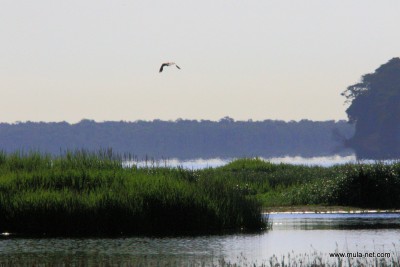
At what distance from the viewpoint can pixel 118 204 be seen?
33906 mm

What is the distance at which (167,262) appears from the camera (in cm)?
2598

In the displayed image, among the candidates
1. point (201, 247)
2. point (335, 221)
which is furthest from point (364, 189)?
point (201, 247)

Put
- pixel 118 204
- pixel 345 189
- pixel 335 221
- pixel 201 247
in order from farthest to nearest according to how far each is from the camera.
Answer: pixel 345 189 < pixel 335 221 < pixel 118 204 < pixel 201 247

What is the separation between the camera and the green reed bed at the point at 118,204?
3378 centimetres

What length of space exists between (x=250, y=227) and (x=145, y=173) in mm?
5018

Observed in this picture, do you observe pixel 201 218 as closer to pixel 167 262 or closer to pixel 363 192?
pixel 167 262

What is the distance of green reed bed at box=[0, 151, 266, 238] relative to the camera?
33781 millimetres

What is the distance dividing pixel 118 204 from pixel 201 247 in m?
5.13

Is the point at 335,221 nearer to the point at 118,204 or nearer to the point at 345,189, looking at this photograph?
the point at 345,189

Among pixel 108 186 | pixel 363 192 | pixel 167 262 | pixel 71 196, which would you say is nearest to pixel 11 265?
pixel 167 262

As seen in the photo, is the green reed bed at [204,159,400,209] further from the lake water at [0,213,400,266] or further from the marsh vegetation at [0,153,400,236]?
the lake water at [0,213,400,266]

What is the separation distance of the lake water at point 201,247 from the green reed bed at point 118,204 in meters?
1.33

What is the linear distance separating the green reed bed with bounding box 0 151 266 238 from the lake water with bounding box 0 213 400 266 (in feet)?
4.36

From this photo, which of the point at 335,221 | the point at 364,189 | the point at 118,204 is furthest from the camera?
the point at 364,189
